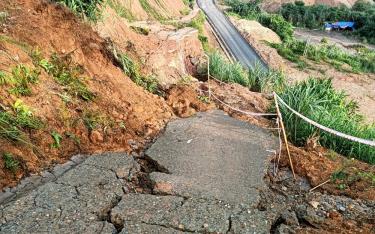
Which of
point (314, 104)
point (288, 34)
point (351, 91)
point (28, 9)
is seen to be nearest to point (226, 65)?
point (314, 104)

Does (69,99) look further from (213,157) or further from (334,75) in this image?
(334,75)

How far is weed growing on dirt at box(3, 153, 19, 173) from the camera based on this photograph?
448cm

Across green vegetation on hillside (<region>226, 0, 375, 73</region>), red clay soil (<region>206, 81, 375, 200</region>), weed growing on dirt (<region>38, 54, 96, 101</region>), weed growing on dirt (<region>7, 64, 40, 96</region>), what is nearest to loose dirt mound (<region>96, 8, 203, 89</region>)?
weed growing on dirt (<region>38, 54, 96, 101</region>)

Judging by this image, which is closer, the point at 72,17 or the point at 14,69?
the point at 14,69

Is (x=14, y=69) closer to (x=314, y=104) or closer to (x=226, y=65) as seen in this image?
(x=314, y=104)

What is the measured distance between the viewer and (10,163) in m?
4.50

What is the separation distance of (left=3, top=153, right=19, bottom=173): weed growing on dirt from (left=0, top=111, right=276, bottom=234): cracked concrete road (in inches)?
14.6

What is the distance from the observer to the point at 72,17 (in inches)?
280

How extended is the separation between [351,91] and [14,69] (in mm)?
23268

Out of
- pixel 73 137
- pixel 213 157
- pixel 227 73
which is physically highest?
pixel 73 137

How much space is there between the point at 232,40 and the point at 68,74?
2656 centimetres

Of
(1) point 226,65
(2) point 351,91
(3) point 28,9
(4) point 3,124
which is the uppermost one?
(3) point 28,9

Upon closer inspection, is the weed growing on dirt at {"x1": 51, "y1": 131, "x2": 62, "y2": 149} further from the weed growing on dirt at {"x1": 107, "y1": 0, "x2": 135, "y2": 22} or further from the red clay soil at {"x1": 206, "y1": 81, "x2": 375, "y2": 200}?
the weed growing on dirt at {"x1": 107, "y1": 0, "x2": 135, "y2": 22}

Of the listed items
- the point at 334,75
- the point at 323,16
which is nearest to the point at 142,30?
the point at 334,75
